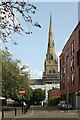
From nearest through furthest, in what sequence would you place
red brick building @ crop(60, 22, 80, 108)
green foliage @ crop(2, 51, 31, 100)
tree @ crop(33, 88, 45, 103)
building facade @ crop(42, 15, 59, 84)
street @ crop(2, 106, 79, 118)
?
street @ crop(2, 106, 79, 118), green foliage @ crop(2, 51, 31, 100), red brick building @ crop(60, 22, 80, 108), tree @ crop(33, 88, 45, 103), building facade @ crop(42, 15, 59, 84)

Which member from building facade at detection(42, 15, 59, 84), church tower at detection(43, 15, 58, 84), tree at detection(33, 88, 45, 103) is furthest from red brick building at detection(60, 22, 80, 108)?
church tower at detection(43, 15, 58, 84)

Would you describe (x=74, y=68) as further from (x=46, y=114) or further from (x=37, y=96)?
(x=37, y=96)

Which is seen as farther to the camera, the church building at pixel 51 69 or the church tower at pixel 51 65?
the church building at pixel 51 69

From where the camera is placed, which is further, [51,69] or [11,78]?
[51,69]

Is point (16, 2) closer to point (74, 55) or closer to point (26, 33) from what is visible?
point (26, 33)

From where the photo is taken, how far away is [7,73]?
→ 187 feet

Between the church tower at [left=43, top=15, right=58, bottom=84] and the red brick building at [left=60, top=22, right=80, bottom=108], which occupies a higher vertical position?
the church tower at [left=43, top=15, right=58, bottom=84]

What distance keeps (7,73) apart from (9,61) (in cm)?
222

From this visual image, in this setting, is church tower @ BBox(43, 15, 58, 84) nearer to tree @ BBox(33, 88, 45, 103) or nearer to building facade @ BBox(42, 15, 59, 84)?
building facade @ BBox(42, 15, 59, 84)

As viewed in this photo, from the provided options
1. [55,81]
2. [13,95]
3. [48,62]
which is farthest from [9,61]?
[55,81]

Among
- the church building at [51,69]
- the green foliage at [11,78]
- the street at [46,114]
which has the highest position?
the church building at [51,69]

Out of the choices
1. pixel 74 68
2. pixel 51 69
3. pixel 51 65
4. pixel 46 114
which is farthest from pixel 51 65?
pixel 46 114

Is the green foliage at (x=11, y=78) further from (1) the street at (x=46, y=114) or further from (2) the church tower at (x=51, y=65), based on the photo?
(2) the church tower at (x=51, y=65)

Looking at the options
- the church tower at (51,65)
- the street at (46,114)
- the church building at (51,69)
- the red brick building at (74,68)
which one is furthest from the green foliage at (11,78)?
the church building at (51,69)
